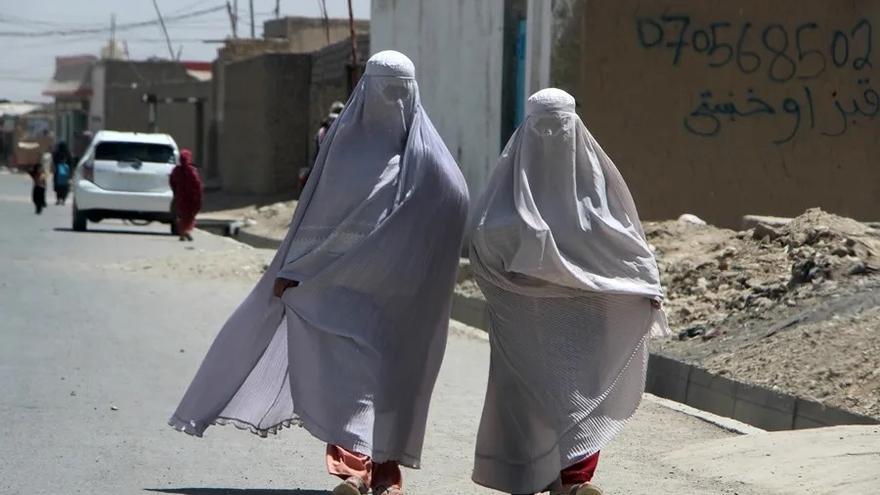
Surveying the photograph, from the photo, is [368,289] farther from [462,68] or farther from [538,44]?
[462,68]

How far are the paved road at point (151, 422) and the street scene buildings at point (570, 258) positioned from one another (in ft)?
0.09

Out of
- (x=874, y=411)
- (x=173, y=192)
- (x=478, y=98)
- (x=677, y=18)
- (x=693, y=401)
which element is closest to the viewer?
(x=874, y=411)

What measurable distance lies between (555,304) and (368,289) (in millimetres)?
673

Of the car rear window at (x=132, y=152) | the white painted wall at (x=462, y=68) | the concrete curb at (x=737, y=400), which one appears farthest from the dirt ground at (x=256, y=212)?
the concrete curb at (x=737, y=400)

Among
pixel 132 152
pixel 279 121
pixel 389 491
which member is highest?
pixel 389 491

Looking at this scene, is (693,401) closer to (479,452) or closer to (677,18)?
(479,452)

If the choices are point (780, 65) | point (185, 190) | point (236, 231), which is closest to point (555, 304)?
Result: point (780, 65)

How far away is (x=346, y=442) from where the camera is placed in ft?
18.5

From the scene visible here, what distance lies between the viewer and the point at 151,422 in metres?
7.84

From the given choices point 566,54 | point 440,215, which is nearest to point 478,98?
point 566,54

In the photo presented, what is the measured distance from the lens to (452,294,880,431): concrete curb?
816 centimetres

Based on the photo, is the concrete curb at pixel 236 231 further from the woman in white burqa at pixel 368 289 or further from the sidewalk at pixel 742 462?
the woman in white burqa at pixel 368 289

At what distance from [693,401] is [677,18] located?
774 centimetres

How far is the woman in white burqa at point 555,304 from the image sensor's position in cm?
571
